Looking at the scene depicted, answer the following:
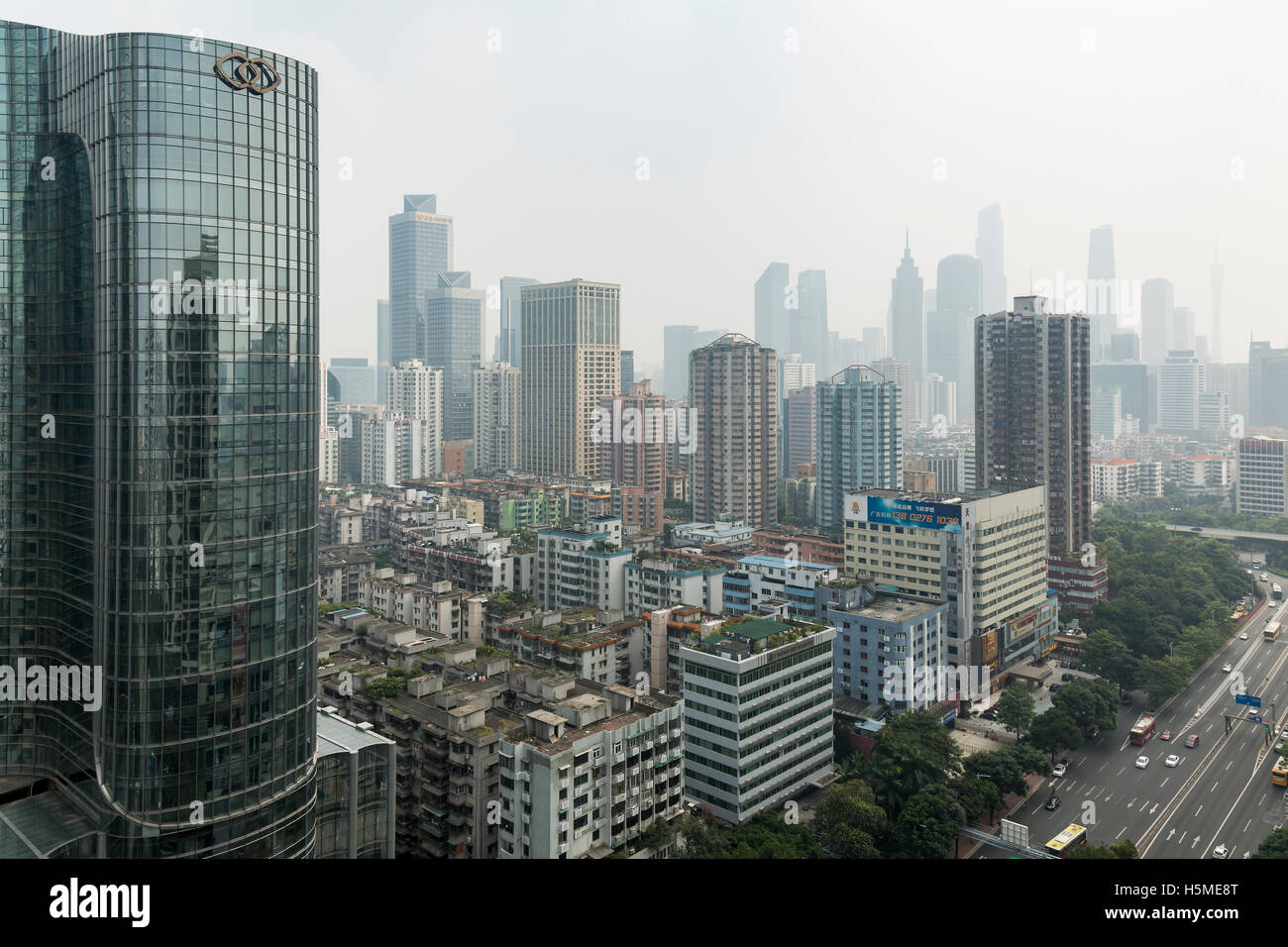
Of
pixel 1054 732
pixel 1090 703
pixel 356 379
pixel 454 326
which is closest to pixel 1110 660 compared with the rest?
pixel 1090 703

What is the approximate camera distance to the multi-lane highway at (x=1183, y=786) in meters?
17.5

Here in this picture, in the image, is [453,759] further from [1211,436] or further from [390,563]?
[1211,436]

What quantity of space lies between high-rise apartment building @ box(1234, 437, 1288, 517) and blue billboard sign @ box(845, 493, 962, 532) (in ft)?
131

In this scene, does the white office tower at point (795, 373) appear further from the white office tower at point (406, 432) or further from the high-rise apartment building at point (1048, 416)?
→ the high-rise apartment building at point (1048, 416)

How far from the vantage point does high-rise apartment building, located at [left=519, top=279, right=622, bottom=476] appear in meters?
59.7

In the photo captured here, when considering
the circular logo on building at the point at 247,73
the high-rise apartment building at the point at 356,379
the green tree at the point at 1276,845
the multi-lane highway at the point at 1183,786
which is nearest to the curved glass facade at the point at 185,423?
the circular logo on building at the point at 247,73

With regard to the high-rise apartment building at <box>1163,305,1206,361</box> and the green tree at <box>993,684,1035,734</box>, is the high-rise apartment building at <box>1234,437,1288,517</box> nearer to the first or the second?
the high-rise apartment building at <box>1163,305,1206,361</box>

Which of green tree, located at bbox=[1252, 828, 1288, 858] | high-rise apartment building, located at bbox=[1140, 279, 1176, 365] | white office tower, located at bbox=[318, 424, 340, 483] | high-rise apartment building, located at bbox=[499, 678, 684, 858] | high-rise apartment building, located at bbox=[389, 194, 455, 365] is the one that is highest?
high-rise apartment building, located at bbox=[389, 194, 455, 365]

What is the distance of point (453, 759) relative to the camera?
15352mm

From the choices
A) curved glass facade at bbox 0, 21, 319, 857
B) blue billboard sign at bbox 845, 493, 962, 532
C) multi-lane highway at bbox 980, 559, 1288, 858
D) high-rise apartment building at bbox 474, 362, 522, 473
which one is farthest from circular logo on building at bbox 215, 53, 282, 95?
high-rise apartment building at bbox 474, 362, 522, 473
